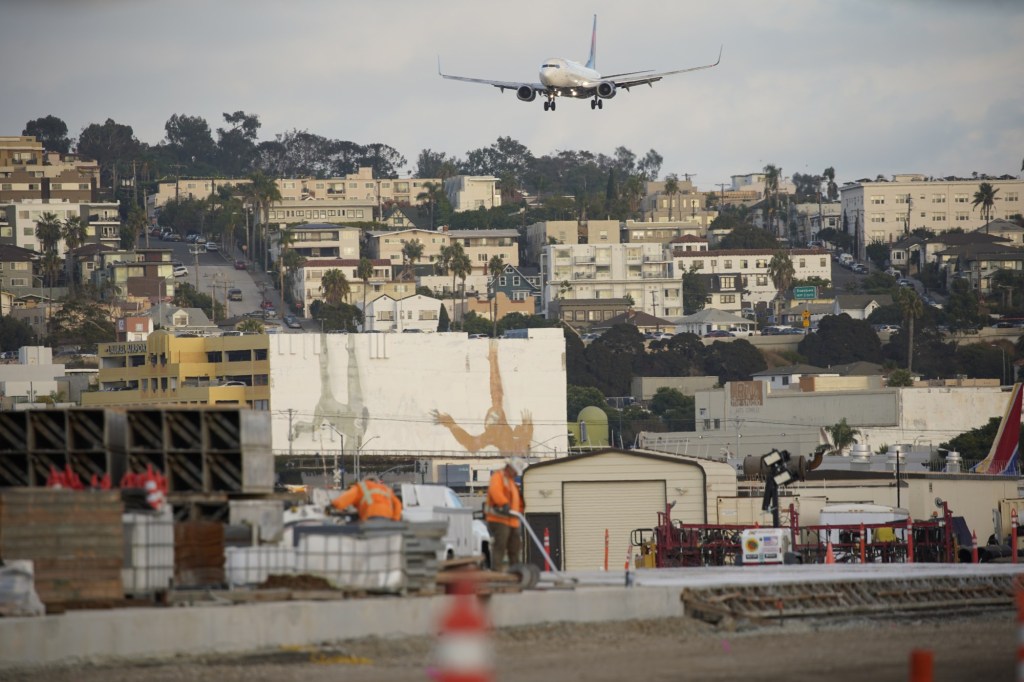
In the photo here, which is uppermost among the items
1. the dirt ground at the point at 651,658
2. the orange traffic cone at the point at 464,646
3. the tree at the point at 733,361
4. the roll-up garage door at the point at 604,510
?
the orange traffic cone at the point at 464,646

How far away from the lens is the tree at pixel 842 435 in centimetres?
12569

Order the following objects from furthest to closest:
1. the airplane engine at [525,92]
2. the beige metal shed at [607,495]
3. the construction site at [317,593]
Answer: the airplane engine at [525,92], the beige metal shed at [607,495], the construction site at [317,593]

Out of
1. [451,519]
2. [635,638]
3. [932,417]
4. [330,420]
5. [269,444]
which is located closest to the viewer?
[635,638]

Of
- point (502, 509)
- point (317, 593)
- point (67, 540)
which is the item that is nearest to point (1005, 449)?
point (502, 509)

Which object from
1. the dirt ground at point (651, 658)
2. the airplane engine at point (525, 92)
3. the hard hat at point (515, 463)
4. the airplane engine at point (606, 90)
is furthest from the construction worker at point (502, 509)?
the airplane engine at point (606, 90)

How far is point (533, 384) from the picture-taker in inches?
6102

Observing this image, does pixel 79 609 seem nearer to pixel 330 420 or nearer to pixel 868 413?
pixel 868 413

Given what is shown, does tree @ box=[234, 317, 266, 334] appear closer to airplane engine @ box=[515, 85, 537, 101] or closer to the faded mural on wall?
the faded mural on wall

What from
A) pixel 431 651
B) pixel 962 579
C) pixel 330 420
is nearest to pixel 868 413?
pixel 330 420

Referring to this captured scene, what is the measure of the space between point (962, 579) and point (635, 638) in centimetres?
771

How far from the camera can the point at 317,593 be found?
1916cm

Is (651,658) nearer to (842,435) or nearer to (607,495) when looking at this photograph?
(607,495)

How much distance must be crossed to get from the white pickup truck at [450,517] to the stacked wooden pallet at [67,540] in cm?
630

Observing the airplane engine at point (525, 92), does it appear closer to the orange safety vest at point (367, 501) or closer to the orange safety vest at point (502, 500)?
the orange safety vest at point (502, 500)
